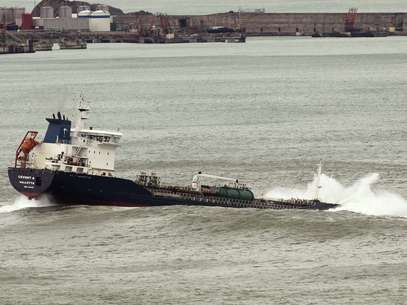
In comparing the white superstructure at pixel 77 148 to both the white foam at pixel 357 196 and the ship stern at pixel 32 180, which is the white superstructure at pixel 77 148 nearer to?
the ship stern at pixel 32 180

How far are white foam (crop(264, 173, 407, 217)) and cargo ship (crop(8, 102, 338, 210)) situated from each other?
1705mm

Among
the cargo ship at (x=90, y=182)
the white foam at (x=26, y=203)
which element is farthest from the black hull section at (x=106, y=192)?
the white foam at (x=26, y=203)

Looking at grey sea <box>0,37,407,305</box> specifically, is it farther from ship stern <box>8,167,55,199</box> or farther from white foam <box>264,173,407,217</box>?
ship stern <box>8,167,55,199</box>

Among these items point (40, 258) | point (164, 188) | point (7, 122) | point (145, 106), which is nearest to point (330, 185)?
point (164, 188)

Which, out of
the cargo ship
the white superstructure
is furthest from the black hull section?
the white superstructure

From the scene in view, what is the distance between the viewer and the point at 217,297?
49.8 meters

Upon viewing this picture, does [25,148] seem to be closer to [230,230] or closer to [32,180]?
[32,180]

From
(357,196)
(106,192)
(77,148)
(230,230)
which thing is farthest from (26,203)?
(357,196)

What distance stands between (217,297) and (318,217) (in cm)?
1797

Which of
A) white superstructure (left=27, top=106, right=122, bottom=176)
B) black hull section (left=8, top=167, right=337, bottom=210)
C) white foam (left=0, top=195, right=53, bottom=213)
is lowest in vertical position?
white foam (left=0, top=195, right=53, bottom=213)

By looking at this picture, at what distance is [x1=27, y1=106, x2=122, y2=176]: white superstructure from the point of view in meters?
74.2

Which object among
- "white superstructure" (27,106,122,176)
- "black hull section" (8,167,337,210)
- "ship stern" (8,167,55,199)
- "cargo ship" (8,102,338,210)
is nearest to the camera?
"black hull section" (8,167,337,210)

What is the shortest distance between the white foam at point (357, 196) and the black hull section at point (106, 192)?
6.83 ft

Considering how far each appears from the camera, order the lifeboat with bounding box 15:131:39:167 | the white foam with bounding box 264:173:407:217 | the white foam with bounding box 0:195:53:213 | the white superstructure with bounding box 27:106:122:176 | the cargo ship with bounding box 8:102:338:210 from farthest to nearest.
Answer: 1. the white superstructure with bounding box 27:106:122:176
2. the lifeboat with bounding box 15:131:39:167
3. the white foam with bounding box 0:195:53:213
4. the cargo ship with bounding box 8:102:338:210
5. the white foam with bounding box 264:173:407:217
